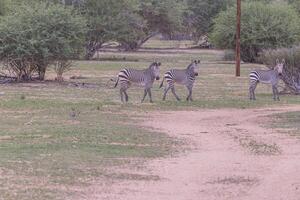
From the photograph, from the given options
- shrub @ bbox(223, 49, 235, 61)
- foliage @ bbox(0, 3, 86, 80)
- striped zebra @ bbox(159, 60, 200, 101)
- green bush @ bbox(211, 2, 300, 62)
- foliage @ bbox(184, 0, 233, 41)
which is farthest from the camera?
foliage @ bbox(184, 0, 233, 41)

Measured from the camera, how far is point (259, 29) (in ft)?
197

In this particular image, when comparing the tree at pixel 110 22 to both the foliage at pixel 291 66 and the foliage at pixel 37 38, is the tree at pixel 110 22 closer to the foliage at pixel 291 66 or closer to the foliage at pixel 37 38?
the foliage at pixel 37 38

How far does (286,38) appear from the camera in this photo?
6034 cm

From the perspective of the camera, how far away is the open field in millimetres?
12523

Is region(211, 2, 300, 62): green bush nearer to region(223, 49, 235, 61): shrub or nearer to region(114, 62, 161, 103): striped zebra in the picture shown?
region(223, 49, 235, 61): shrub

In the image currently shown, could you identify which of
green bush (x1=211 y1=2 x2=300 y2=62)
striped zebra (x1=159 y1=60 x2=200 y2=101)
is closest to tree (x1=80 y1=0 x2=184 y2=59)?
green bush (x1=211 y1=2 x2=300 y2=62)

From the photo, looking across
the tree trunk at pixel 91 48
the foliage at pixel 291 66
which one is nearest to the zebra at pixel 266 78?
the foliage at pixel 291 66

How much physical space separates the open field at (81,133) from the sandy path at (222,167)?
464mm

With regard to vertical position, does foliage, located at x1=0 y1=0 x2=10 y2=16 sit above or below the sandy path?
above

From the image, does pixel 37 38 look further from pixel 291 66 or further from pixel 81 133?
pixel 81 133

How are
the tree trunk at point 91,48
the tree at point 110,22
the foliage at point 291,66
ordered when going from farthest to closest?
the tree trunk at point 91,48 → the tree at point 110,22 → the foliage at point 291,66

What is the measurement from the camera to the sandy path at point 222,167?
11617mm

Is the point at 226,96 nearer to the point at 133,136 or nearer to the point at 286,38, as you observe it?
the point at 133,136

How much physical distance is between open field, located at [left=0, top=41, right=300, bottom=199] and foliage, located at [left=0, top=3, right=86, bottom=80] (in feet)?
5.16
